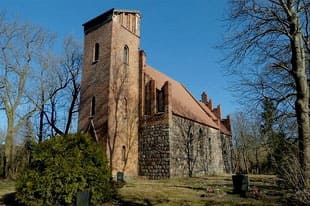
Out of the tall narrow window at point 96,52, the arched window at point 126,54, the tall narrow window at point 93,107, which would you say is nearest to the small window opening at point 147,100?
the arched window at point 126,54

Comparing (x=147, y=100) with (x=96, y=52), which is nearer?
(x=96, y=52)

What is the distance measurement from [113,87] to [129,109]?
226 centimetres

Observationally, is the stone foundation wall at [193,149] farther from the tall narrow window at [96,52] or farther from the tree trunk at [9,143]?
the tree trunk at [9,143]

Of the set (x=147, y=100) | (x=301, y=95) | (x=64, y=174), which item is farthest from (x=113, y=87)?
(x=301, y=95)

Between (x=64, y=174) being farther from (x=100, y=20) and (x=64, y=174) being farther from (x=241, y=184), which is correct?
(x=100, y=20)

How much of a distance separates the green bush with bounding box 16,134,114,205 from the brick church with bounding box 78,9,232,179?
30.5 feet

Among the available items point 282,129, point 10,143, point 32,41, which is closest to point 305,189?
point 282,129

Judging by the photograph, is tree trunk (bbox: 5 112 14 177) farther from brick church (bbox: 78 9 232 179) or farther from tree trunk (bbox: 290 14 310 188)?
tree trunk (bbox: 290 14 310 188)

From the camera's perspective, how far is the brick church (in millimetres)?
19766

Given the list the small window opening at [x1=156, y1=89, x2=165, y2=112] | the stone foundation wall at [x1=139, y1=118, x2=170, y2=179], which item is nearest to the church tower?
the stone foundation wall at [x1=139, y1=118, x2=170, y2=179]

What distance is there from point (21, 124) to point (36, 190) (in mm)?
17912

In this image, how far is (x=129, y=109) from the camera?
Answer: 21250mm

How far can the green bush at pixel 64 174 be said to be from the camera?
8516 mm

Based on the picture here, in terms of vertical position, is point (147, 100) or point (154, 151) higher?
point (147, 100)
